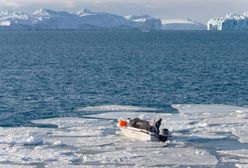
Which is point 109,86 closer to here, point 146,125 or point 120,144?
point 146,125

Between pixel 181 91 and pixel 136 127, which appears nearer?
pixel 136 127

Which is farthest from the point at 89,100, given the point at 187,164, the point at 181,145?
the point at 187,164

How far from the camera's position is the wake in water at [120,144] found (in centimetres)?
3241

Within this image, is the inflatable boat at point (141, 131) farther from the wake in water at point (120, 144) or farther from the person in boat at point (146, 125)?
the wake in water at point (120, 144)

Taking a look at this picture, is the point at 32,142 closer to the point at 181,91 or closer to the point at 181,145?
the point at 181,145

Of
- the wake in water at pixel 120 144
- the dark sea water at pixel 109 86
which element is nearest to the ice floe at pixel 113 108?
the dark sea water at pixel 109 86

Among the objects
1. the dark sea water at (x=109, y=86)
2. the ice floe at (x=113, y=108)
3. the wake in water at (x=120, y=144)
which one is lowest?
the dark sea water at (x=109, y=86)

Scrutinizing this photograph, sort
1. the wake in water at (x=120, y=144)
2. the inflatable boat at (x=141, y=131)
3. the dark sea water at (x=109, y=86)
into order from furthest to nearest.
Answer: the dark sea water at (x=109, y=86) → the inflatable boat at (x=141, y=131) → the wake in water at (x=120, y=144)

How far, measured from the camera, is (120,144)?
3666cm

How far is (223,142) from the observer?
122ft

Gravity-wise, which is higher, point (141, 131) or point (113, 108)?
point (141, 131)

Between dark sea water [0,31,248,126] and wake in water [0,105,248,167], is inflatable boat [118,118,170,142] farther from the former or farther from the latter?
dark sea water [0,31,248,126]

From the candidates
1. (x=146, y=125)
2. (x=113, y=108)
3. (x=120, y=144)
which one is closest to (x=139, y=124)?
(x=146, y=125)

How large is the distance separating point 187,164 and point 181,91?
1240 inches
